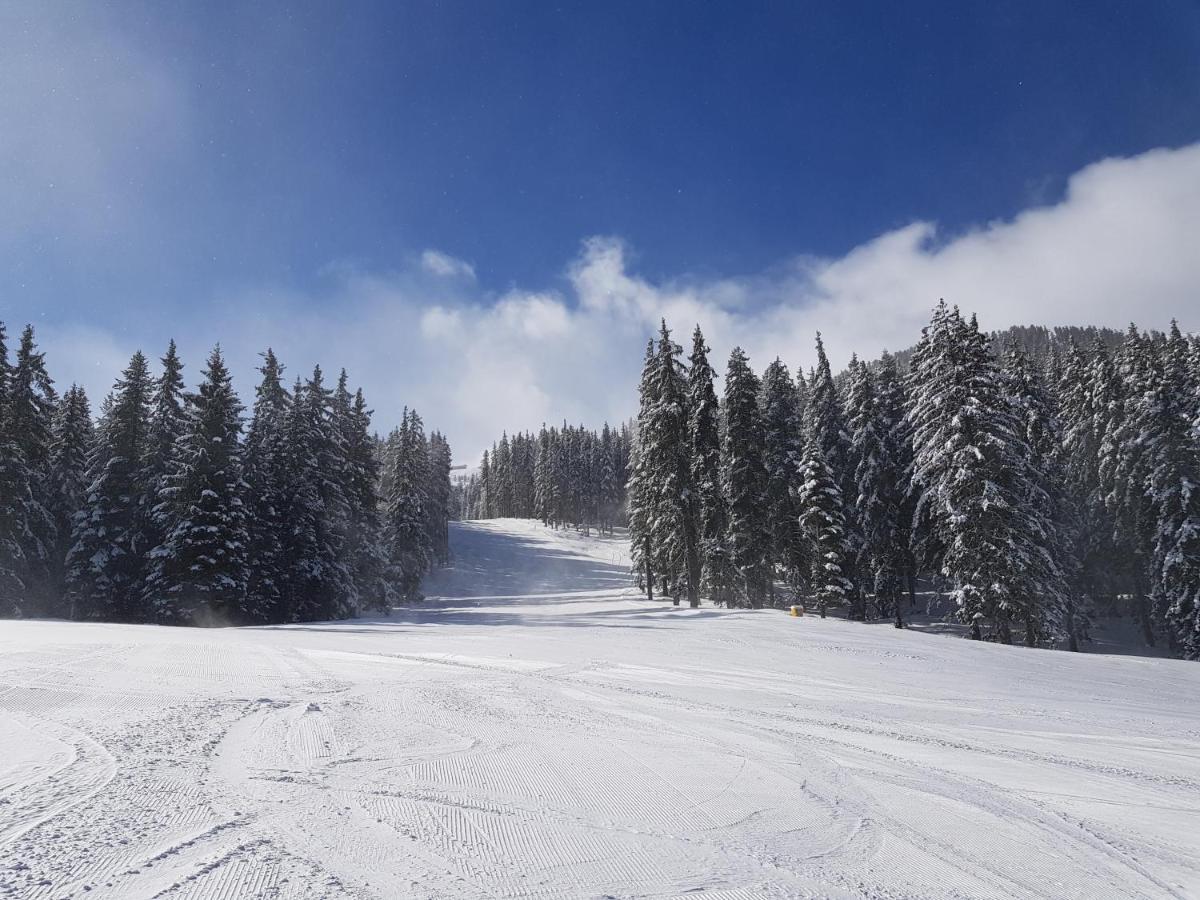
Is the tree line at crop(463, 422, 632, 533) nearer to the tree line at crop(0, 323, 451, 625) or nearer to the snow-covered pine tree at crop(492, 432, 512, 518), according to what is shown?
the snow-covered pine tree at crop(492, 432, 512, 518)

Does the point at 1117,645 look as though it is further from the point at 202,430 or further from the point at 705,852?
the point at 202,430

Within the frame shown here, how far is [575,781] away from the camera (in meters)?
5.41

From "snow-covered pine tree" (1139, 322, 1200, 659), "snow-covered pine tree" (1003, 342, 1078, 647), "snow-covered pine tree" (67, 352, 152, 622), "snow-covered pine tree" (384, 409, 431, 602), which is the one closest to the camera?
"snow-covered pine tree" (1003, 342, 1078, 647)

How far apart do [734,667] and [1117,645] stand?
3691 centimetres

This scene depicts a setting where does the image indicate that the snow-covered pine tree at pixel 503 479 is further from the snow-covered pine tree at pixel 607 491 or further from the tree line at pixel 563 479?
the snow-covered pine tree at pixel 607 491

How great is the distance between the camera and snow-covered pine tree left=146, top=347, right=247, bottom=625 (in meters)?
27.7

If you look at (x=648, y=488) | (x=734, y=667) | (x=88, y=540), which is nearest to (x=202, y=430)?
(x=88, y=540)

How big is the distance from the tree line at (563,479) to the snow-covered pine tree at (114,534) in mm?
66493

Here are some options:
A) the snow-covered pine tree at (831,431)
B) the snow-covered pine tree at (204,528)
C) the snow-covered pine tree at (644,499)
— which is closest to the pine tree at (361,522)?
the snow-covered pine tree at (204,528)

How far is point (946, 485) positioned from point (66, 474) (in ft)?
146

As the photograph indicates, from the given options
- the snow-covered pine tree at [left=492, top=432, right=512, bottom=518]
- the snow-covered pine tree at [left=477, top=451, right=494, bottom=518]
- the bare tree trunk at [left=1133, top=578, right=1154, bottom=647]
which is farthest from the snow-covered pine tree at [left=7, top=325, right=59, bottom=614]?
the snow-covered pine tree at [left=477, top=451, right=494, bottom=518]

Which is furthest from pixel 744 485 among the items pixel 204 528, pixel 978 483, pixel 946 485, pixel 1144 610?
pixel 204 528

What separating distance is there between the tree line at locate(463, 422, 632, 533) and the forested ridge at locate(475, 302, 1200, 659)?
5696 centimetres

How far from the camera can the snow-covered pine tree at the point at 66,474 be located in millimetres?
31469
